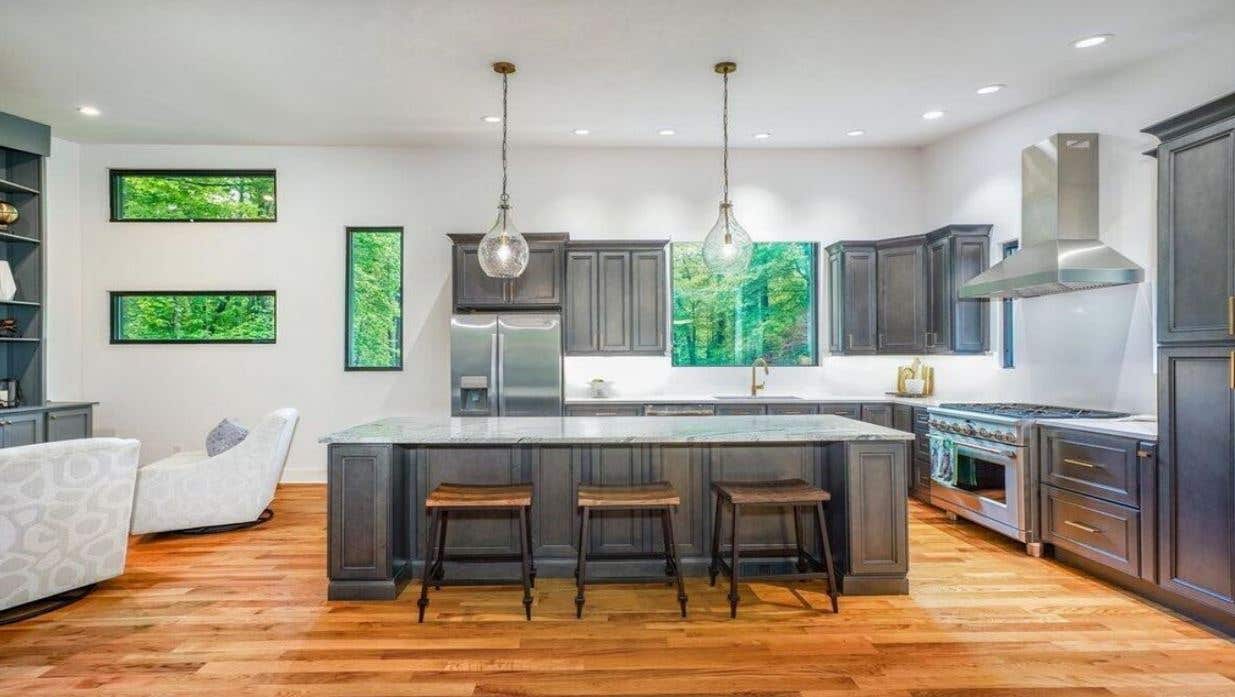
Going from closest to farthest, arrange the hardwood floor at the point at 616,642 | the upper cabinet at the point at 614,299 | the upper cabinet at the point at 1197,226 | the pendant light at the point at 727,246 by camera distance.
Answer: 1. the hardwood floor at the point at 616,642
2. the upper cabinet at the point at 1197,226
3. the pendant light at the point at 727,246
4. the upper cabinet at the point at 614,299

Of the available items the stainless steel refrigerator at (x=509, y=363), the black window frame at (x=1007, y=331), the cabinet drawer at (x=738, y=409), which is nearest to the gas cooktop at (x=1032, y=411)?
the black window frame at (x=1007, y=331)

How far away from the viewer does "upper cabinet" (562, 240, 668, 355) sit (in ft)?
18.0

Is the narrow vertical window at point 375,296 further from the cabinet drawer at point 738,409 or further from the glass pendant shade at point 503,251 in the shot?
the cabinet drawer at point 738,409

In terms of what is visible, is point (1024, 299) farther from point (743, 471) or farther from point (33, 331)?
point (33, 331)

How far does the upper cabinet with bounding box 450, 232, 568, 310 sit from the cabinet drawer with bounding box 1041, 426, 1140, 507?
3.75 meters

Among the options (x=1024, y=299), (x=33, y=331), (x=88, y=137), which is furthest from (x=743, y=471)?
(x=88, y=137)

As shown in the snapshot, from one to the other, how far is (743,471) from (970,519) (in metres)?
2.12

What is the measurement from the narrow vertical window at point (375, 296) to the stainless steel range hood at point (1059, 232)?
5.01m

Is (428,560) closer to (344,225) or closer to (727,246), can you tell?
(727,246)

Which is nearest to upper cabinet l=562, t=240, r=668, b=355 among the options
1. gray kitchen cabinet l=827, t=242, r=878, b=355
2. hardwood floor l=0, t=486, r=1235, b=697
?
gray kitchen cabinet l=827, t=242, r=878, b=355

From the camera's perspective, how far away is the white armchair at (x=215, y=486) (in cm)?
404

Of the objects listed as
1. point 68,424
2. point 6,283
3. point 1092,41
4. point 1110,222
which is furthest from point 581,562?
point 6,283

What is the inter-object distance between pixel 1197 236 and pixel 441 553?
393 centimetres

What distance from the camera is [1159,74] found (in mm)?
3773
